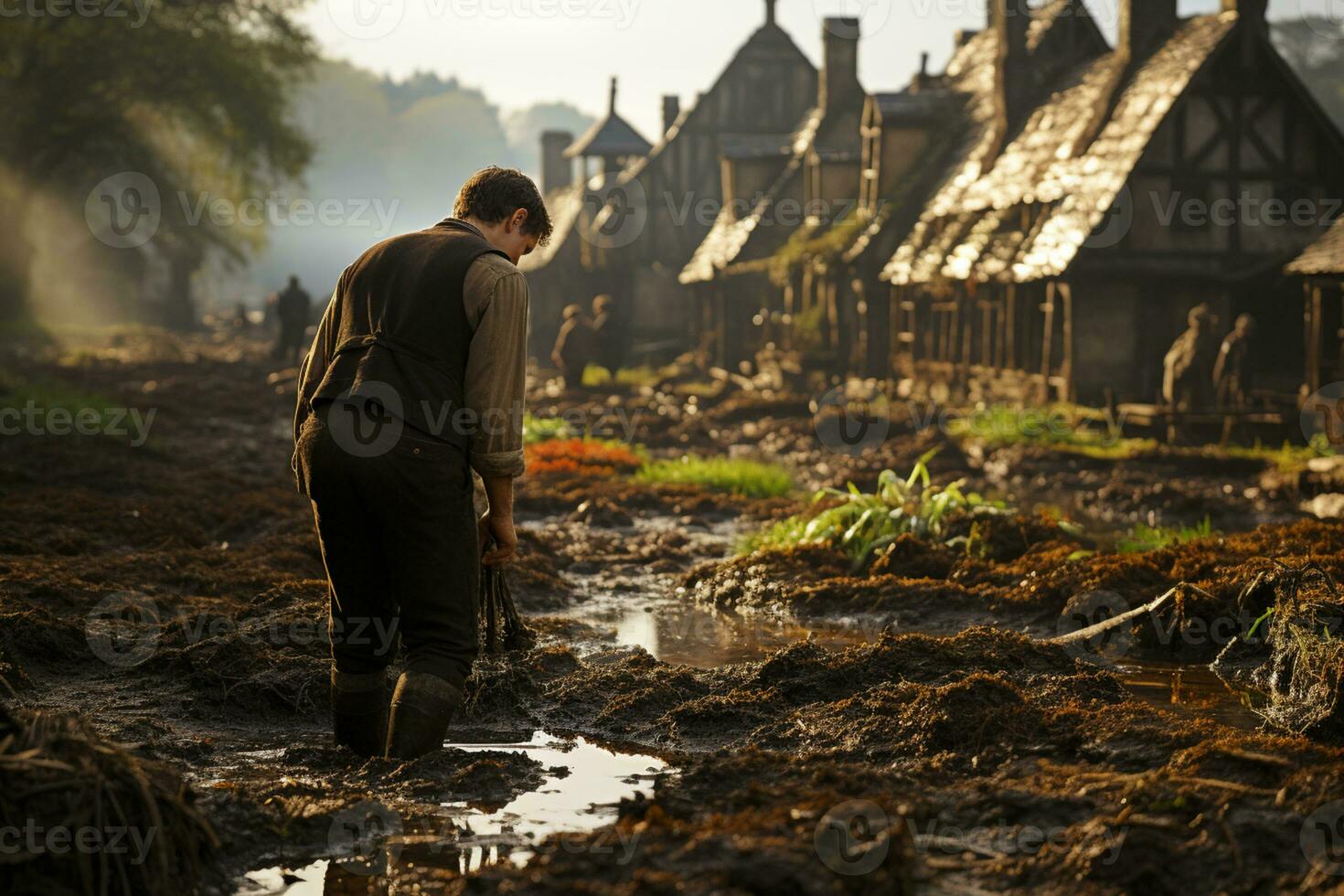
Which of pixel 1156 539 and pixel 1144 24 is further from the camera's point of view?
pixel 1144 24

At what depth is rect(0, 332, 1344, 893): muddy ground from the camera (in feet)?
13.7

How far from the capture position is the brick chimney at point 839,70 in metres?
31.2

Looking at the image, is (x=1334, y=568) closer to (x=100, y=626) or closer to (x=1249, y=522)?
(x=1249, y=522)

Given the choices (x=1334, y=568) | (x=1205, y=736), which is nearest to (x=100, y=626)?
(x=1205, y=736)

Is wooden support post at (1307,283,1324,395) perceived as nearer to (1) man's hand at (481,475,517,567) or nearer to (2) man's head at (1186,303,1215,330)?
(2) man's head at (1186,303,1215,330)

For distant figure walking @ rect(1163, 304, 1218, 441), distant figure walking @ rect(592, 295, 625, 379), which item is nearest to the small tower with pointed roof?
distant figure walking @ rect(592, 295, 625, 379)

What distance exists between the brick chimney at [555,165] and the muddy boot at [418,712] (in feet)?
143

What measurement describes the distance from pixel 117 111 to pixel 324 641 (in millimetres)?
32614

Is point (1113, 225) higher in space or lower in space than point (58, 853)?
higher

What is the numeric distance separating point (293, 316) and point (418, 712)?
97.9 feet

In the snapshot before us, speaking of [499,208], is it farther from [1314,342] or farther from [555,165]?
[555,165]

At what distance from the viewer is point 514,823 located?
191 inches

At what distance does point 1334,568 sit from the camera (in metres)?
8.08

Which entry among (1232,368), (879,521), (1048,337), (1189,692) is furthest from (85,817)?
(1048,337)
